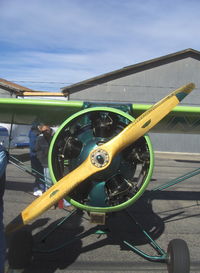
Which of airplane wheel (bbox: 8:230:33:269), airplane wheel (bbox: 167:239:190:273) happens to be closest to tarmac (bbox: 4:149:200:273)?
airplane wheel (bbox: 8:230:33:269)

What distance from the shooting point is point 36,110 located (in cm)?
449

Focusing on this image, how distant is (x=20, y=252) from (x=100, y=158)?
Result: 133 centimetres

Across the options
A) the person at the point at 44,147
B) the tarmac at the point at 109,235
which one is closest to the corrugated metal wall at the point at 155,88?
the tarmac at the point at 109,235

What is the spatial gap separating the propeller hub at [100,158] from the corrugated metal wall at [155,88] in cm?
1901

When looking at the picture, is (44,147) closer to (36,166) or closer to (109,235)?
(36,166)

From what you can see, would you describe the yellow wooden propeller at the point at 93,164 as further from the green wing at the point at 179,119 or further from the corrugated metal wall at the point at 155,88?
the corrugated metal wall at the point at 155,88

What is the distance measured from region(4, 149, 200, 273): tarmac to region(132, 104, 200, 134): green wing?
1.31 meters

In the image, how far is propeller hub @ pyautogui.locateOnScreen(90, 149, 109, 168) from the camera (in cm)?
290

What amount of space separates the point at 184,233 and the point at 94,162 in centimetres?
245

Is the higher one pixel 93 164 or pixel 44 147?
pixel 93 164

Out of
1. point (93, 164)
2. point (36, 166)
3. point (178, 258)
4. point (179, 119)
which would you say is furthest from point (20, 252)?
point (36, 166)

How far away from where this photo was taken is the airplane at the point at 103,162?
295 centimetres

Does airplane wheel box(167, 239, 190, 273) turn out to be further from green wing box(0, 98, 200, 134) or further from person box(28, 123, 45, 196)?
person box(28, 123, 45, 196)

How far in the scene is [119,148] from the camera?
9.66ft
